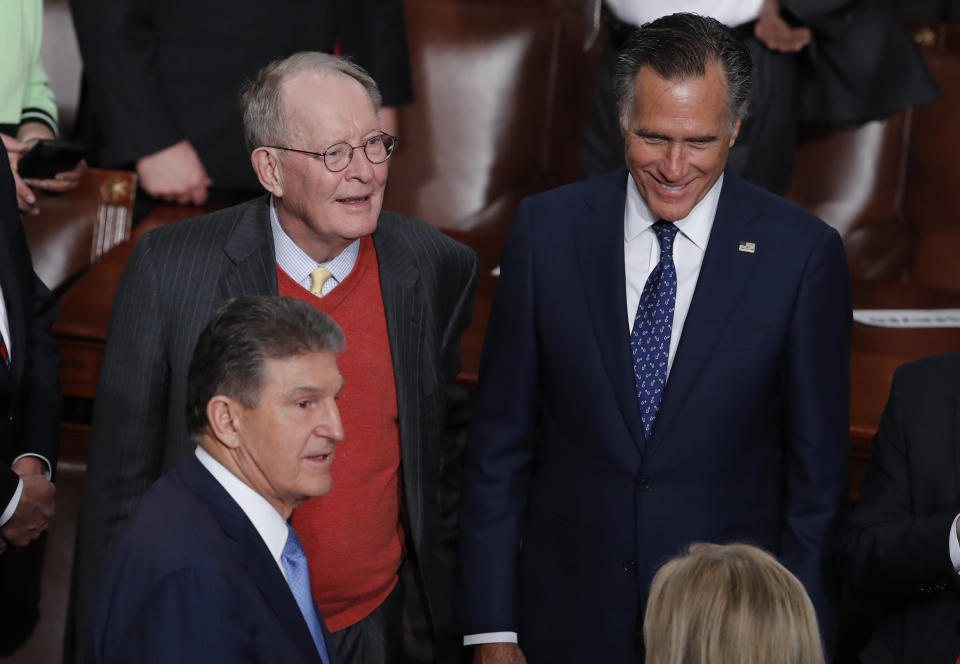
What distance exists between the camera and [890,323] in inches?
136

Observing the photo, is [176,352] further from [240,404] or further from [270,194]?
[240,404]

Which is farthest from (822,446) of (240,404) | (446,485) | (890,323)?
(890,323)

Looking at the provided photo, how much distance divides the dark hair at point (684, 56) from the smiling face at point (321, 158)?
1.50 ft

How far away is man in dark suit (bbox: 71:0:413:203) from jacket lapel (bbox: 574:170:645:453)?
4.75 feet

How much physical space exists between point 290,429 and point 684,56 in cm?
92

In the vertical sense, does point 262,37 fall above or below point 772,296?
above

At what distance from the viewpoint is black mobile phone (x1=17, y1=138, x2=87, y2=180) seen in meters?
2.89

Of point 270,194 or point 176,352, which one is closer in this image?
point 176,352

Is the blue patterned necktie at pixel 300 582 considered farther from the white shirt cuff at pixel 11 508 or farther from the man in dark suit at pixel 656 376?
the white shirt cuff at pixel 11 508

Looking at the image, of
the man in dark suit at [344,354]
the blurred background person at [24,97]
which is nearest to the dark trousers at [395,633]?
the man in dark suit at [344,354]

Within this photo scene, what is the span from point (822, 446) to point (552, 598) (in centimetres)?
58

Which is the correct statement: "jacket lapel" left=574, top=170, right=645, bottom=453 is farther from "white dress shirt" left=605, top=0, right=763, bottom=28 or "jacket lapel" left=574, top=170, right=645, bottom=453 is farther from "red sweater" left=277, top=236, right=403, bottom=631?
"white dress shirt" left=605, top=0, right=763, bottom=28

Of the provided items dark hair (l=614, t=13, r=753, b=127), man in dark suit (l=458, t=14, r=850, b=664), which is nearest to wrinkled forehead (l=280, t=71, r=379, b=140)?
man in dark suit (l=458, t=14, r=850, b=664)

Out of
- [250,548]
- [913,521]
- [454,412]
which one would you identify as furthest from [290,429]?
[913,521]
